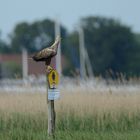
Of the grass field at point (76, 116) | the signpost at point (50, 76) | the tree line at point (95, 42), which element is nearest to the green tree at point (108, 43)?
the tree line at point (95, 42)

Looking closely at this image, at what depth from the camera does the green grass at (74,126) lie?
15945mm

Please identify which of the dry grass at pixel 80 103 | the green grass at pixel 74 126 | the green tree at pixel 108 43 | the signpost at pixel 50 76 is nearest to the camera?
the signpost at pixel 50 76

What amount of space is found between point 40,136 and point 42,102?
4.54 meters

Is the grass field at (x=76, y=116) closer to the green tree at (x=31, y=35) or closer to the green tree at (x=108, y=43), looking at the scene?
the green tree at (x=108, y=43)

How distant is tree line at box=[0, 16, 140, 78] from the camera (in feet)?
266

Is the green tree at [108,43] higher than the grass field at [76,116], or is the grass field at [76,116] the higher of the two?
the green tree at [108,43]

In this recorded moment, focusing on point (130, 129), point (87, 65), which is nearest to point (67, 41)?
point (87, 65)

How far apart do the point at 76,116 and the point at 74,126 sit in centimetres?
79

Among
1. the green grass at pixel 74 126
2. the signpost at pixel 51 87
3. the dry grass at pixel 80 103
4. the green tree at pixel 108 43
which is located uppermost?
the green tree at pixel 108 43

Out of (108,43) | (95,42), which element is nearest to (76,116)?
(108,43)

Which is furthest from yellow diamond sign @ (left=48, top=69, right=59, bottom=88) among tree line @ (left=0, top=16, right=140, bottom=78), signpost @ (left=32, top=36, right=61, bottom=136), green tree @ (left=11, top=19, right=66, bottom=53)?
green tree @ (left=11, top=19, right=66, bottom=53)

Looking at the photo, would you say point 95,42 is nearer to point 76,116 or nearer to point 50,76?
point 76,116

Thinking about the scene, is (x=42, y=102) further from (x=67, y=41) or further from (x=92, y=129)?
(x=67, y=41)

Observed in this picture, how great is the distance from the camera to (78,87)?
23.5 m
